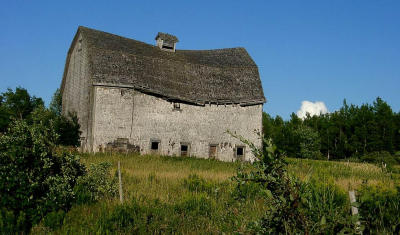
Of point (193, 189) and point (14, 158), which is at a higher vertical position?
point (14, 158)

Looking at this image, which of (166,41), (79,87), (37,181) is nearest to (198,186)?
(37,181)

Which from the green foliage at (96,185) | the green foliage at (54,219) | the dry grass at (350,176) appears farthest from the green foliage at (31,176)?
the dry grass at (350,176)

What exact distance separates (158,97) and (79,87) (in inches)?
241

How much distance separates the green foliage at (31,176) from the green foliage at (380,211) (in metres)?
6.58

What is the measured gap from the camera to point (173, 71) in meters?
27.8

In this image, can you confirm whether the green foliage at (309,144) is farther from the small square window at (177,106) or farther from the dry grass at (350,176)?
the dry grass at (350,176)

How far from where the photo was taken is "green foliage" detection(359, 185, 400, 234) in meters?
5.21

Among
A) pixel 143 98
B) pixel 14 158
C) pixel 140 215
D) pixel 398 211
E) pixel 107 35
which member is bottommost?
pixel 140 215

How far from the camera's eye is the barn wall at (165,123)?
76.9ft

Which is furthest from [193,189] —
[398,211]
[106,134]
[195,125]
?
[195,125]

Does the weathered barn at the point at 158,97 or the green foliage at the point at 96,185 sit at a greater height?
the weathered barn at the point at 158,97

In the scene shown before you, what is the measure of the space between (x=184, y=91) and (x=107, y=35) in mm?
7566

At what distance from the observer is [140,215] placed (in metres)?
7.86

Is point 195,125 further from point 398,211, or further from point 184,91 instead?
point 398,211
